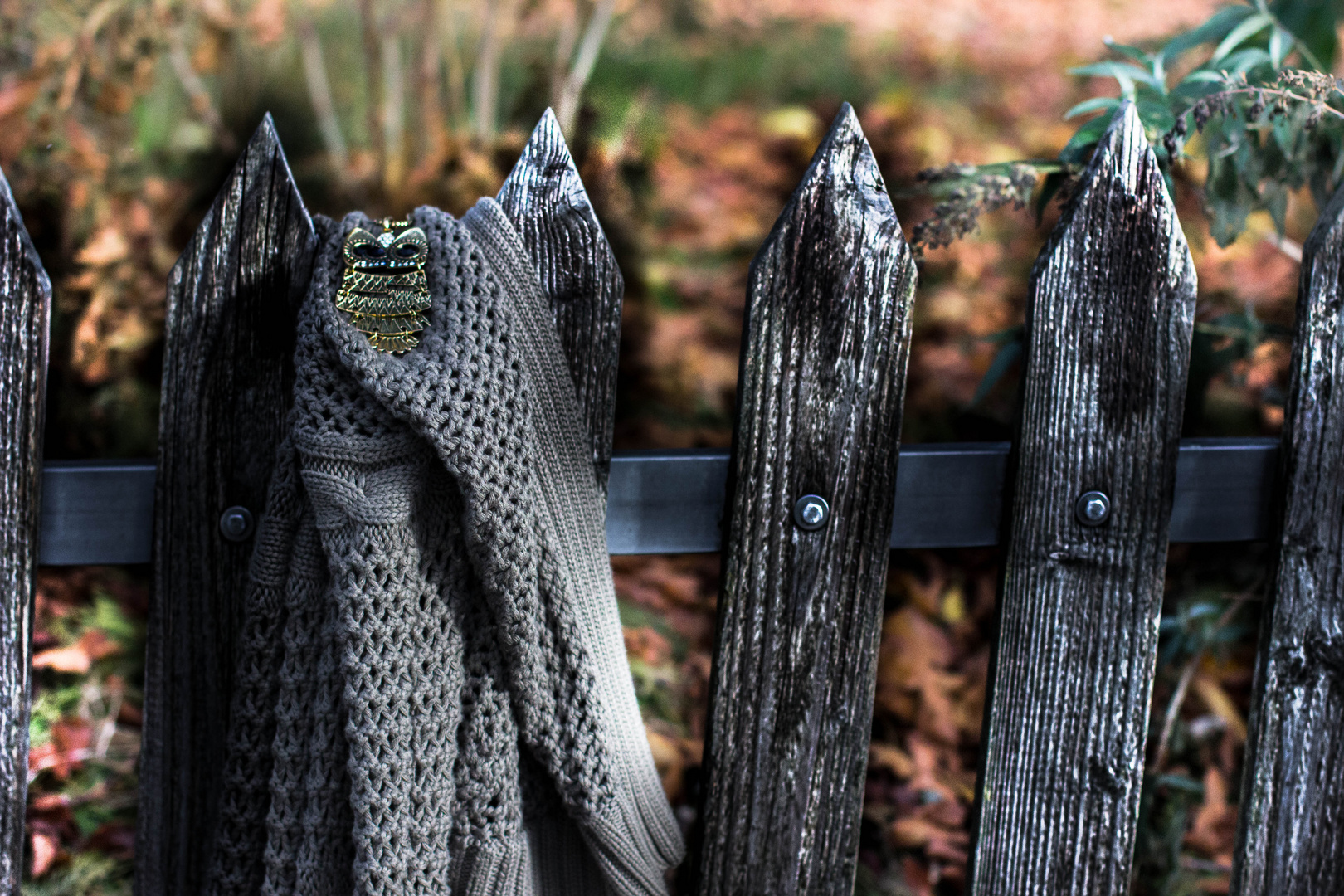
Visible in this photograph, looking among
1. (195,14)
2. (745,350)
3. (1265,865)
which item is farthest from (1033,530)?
(195,14)

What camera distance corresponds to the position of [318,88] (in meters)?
3.04

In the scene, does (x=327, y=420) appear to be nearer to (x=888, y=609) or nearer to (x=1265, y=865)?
(x=1265, y=865)

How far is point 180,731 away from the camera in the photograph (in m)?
1.20

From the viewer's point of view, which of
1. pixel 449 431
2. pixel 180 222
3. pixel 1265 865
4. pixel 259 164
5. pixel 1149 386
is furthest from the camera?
pixel 180 222

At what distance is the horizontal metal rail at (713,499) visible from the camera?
1.18 metres

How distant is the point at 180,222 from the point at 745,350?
6.82 ft

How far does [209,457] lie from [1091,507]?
1007 mm

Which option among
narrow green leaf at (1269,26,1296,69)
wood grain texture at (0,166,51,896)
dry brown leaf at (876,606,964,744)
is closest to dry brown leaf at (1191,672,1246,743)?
dry brown leaf at (876,606,964,744)

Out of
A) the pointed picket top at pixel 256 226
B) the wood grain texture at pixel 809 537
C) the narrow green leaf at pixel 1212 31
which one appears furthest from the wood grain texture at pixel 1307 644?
the pointed picket top at pixel 256 226

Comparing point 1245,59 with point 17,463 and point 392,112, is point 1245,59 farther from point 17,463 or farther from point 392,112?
point 392,112

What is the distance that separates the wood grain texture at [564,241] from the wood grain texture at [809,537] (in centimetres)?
17

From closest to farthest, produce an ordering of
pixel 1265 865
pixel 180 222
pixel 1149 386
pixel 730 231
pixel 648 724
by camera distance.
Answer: pixel 1149 386, pixel 1265 865, pixel 648 724, pixel 180 222, pixel 730 231

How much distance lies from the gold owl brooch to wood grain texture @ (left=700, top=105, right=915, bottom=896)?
1.20ft

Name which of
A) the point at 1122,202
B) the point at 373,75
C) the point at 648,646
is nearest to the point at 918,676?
the point at 648,646
